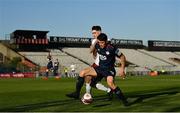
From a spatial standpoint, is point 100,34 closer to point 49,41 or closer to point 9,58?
point 9,58

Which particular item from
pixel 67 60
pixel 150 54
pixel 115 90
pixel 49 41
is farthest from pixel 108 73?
pixel 150 54

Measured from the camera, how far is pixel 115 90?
10.1 m

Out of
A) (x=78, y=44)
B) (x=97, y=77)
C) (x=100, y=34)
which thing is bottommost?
(x=97, y=77)

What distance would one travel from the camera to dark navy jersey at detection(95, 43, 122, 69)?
10.3m

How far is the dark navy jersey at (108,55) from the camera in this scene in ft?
33.9

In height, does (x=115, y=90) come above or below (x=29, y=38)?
below

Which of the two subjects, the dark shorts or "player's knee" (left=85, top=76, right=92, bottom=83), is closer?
the dark shorts

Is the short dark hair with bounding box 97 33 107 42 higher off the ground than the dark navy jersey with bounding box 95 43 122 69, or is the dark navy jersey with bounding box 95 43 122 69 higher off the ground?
the short dark hair with bounding box 97 33 107 42

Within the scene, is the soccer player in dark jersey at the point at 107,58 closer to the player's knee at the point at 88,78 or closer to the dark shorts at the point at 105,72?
the dark shorts at the point at 105,72

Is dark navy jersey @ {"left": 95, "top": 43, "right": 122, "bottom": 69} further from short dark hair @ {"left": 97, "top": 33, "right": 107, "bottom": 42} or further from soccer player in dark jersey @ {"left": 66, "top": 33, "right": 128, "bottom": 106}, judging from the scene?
short dark hair @ {"left": 97, "top": 33, "right": 107, "bottom": 42}

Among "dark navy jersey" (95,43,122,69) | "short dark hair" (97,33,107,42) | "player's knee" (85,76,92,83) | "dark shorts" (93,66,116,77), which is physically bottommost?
"player's knee" (85,76,92,83)

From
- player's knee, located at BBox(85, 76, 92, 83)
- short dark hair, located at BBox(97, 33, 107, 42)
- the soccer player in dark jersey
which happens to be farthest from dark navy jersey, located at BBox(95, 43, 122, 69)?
player's knee, located at BBox(85, 76, 92, 83)

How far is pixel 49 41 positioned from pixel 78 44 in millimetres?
7769

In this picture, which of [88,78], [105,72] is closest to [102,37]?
[105,72]
